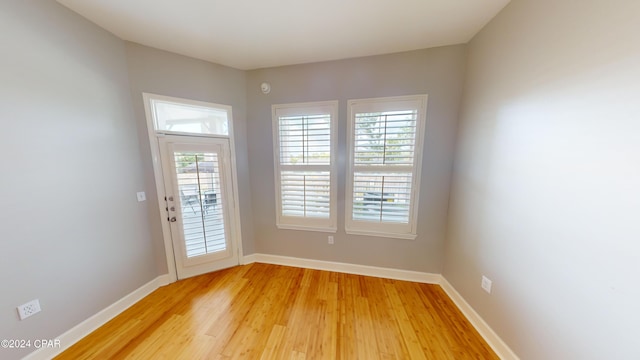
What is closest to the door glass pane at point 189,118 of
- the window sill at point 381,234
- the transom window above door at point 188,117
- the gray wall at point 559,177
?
the transom window above door at point 188,117

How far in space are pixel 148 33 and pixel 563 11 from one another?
10.7 feet

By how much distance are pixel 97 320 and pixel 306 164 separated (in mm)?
2574

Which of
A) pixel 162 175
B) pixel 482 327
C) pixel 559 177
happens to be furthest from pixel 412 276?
pixel 162 175

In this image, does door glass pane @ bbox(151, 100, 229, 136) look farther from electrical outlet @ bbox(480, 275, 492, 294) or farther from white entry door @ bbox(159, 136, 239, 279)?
electrical outlet @ bbox(480, 275, 492, 294)

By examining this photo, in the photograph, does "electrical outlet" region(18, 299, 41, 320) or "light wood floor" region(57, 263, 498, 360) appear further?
"light wood floor" region(57, 263, 498, 360)

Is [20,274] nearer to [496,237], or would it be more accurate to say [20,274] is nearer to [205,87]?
[205,87]

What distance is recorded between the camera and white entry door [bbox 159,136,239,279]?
7.80 feet

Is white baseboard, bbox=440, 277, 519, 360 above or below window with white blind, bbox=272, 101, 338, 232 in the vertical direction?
below

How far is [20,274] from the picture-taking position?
141 centimetres

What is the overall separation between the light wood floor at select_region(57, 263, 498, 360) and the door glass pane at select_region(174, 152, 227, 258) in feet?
1.55

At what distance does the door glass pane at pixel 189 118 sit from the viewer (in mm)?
2293

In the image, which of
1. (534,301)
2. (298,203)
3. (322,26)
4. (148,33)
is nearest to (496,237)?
(534,301)

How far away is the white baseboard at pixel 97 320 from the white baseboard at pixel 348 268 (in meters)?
1.07

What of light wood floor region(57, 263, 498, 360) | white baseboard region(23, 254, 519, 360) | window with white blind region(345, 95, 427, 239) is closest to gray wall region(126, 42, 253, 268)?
white baseboard region(23, 254, 519, 360)
